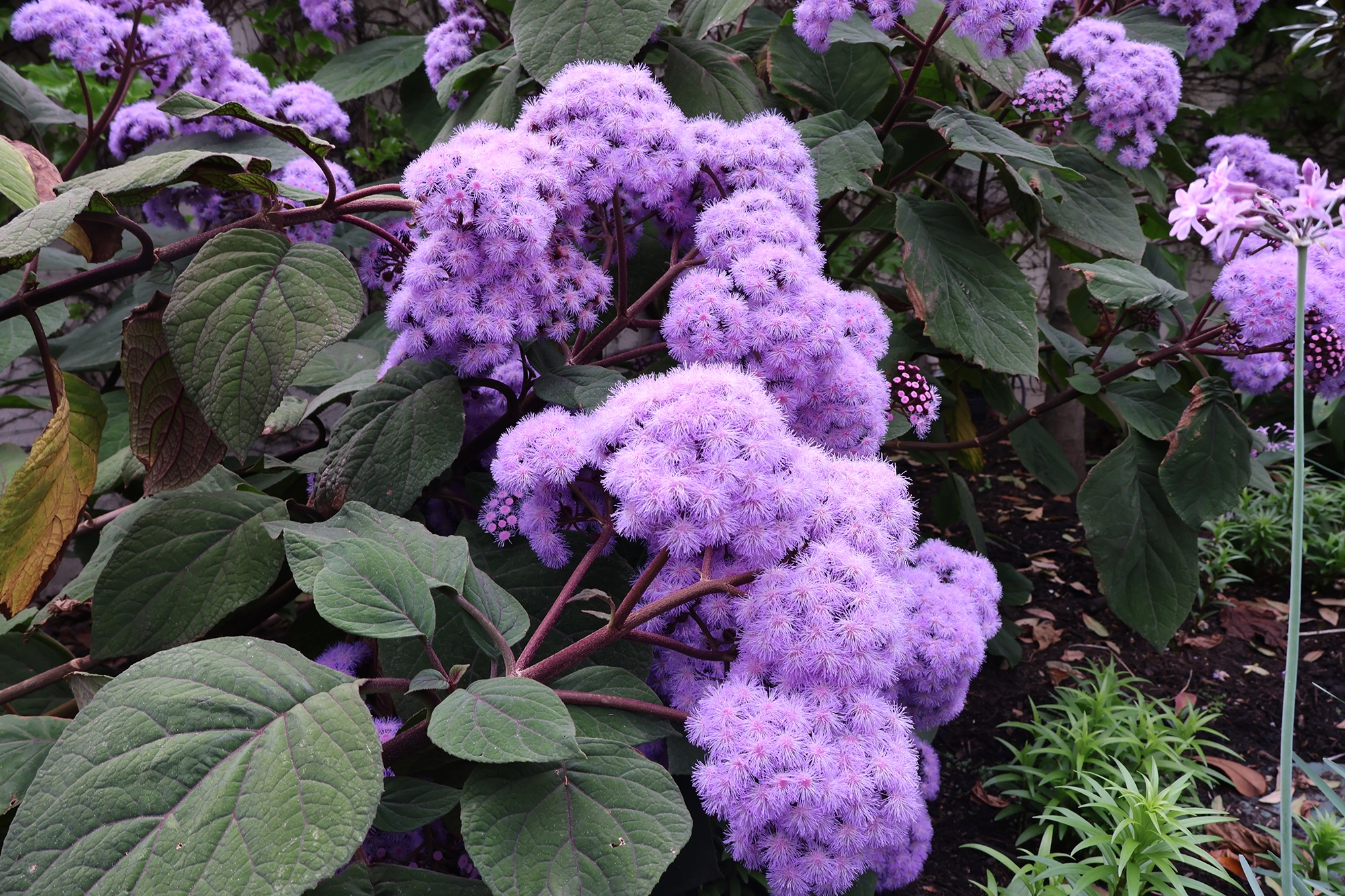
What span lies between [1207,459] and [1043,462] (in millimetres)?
536

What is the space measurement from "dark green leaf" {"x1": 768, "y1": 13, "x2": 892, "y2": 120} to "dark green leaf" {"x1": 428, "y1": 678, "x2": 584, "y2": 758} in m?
1.30

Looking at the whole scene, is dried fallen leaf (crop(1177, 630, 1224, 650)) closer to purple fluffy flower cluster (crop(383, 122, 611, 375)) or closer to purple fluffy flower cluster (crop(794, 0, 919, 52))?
purple fluffy flower cluster (crop(794, 0, 919, 52))

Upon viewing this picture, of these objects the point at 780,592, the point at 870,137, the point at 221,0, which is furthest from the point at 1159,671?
the point at 221,0

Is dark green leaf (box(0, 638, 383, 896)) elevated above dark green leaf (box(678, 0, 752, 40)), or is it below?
below

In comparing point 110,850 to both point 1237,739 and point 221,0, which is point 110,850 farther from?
point 221,0

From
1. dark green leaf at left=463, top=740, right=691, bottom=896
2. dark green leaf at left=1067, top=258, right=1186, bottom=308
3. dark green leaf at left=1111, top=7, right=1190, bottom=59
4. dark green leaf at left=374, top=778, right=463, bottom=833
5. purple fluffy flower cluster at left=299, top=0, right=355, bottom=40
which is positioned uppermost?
dark green leaf at left=1111, top=7, right=1190, bottom=59

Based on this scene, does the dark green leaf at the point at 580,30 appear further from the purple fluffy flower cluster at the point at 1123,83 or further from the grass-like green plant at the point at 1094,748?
the grass-like green plant at the point at 1094,748

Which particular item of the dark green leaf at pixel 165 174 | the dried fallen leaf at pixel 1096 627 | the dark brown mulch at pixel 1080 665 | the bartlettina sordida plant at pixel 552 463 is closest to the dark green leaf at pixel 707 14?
the bartlettina sordida plant at pixel 552 463

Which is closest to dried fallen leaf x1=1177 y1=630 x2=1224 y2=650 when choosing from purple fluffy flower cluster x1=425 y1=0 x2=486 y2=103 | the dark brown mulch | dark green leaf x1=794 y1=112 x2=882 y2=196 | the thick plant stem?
the dark brown mulch

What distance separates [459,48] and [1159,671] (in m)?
2.31

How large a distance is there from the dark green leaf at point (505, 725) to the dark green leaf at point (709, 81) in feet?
3.56

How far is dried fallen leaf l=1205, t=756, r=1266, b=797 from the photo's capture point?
1.83 m

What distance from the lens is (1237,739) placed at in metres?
2.02

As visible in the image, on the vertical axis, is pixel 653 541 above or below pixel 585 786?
above
